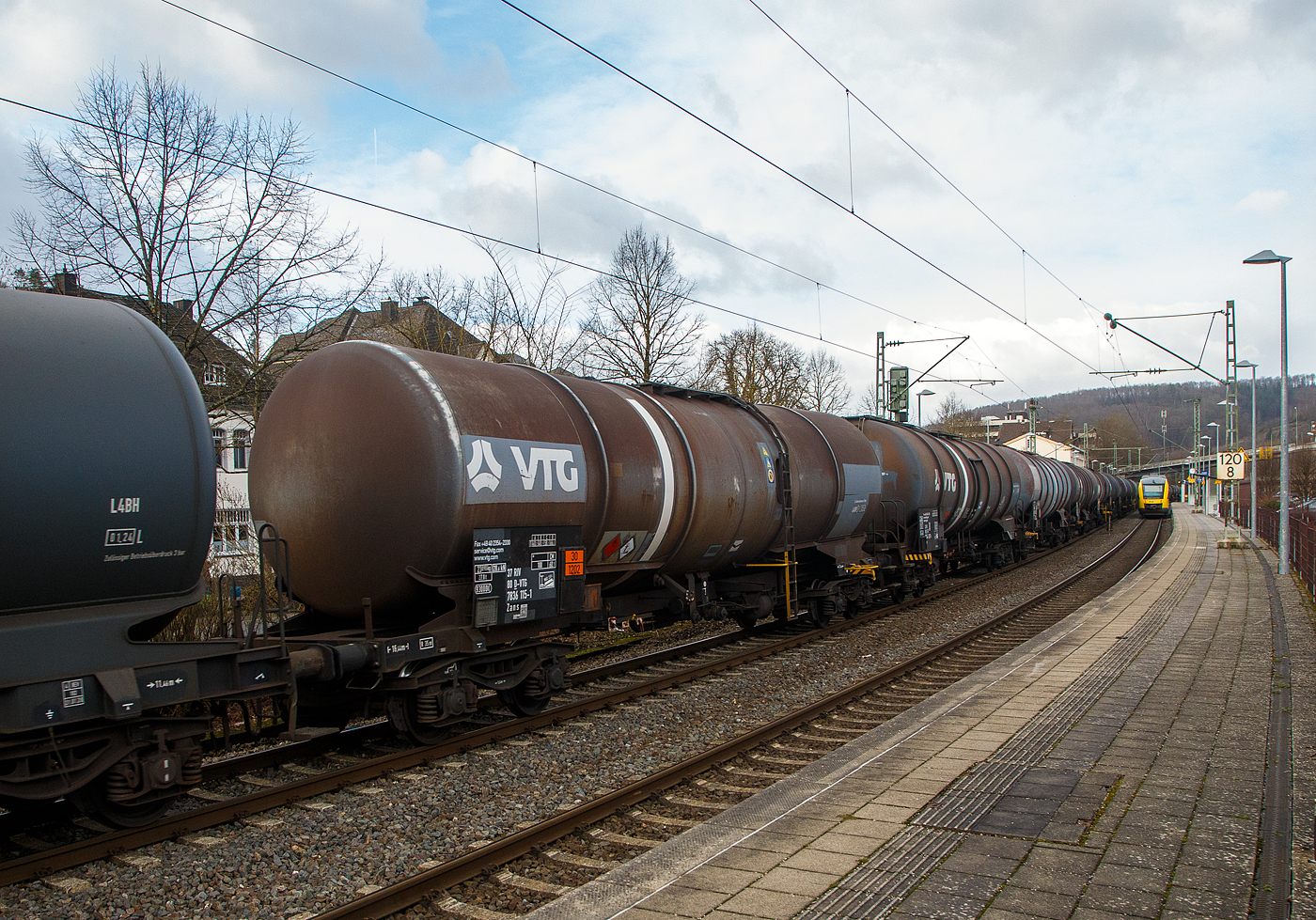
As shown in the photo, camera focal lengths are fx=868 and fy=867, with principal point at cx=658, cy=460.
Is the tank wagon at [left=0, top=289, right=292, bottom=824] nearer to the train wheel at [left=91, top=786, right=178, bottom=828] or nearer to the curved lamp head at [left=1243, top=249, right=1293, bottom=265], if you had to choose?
the train wheel at [left=91, top=786, right=178, bottom=828]

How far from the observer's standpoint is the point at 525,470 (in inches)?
296

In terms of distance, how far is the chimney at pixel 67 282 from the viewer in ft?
48.6

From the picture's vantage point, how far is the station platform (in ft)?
14.4

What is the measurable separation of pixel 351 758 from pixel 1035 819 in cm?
534

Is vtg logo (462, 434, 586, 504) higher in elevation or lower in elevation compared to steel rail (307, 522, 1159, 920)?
higher

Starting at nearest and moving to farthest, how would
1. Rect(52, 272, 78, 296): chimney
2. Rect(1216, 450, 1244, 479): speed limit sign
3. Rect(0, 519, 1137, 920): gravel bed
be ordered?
Rect(0, 519, 1137, 920): gravel bed → Rect(52, 272, 78, 296): chimney → Rect(1216, 450, 1244, 479): speed limit sign

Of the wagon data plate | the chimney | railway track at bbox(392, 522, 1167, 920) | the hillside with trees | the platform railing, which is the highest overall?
the hillside with trees

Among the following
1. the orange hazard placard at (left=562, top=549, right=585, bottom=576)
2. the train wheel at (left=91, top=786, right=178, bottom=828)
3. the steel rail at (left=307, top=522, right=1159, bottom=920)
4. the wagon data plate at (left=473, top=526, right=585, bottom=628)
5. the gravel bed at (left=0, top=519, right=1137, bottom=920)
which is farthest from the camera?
the orange hazard placard at (left=562, top=549, right=585, bottom=576)

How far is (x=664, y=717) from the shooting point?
8.78 meters

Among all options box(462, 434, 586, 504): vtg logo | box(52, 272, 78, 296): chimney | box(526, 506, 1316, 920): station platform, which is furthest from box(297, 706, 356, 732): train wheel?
box(52, 272, 78, 296): chimney

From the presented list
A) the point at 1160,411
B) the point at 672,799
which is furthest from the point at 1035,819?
the point at 1160,411

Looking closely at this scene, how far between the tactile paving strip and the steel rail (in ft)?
6.25

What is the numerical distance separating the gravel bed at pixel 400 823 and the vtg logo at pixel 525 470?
221 cm

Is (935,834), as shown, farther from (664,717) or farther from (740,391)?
(740,391)
